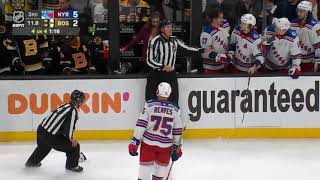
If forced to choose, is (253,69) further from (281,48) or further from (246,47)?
(281,48)

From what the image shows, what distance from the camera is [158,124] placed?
5.00 metres

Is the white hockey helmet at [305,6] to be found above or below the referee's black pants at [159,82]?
above

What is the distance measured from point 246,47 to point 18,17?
2586 mm

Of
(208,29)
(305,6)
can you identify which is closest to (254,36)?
(208,29)

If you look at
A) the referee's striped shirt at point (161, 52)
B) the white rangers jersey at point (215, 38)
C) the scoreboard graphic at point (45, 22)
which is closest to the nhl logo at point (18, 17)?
the scoreboard graphic at point (45, 22)

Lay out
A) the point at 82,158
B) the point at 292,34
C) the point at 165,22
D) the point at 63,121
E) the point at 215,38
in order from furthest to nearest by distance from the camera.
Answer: the point at 215,38, the point at 292,34, the point at 165,22, the point at 82,158, the point at 63,121

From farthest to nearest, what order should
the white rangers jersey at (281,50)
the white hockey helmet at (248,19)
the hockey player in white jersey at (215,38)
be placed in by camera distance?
1. the hockey player in white jersey at (215,38)
2. the white rangers jersey at (281,50)
3. the white hockey helmet at (248,19)

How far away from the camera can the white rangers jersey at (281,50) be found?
7289 mm

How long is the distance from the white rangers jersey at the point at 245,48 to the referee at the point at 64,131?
89.8 inches

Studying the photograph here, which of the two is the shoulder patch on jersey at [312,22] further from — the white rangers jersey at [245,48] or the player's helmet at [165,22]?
the player's helmet at [165,22]

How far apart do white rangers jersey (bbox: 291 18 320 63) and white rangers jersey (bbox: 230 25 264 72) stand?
0.51 m

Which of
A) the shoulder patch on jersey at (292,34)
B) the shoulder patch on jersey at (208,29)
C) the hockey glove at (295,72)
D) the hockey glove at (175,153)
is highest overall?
the shoulder patch on jersey at (208,29)

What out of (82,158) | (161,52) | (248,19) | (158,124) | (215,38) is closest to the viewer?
(158,124)

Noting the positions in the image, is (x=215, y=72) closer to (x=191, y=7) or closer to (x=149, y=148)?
(x=191, y=7)
